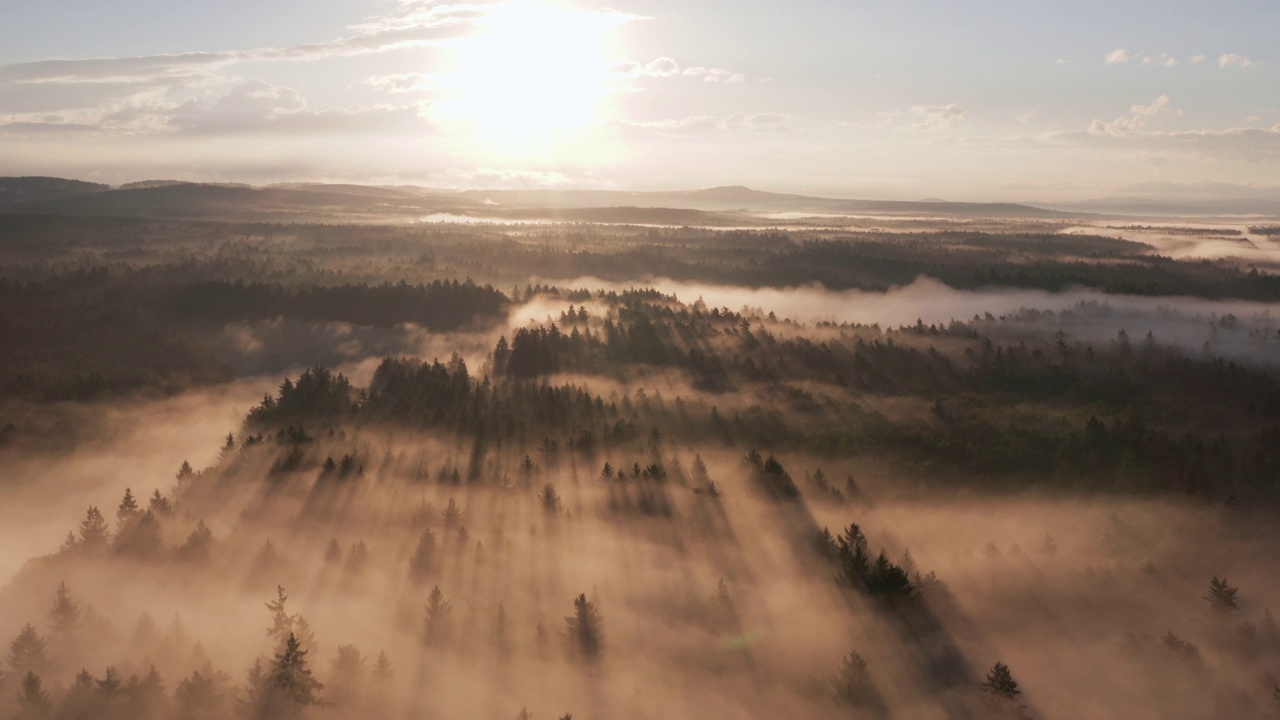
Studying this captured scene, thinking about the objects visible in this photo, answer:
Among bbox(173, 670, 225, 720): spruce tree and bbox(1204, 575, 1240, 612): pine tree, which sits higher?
bbox(1204, 575, 1240, 612): pine tree

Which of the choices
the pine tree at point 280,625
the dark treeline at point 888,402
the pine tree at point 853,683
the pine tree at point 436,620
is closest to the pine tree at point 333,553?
the pine tree at point 280,625

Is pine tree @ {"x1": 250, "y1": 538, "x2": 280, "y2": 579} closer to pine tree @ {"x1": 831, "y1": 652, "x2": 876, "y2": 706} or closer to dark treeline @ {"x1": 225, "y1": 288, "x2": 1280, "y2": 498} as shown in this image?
pine tree @ {"x1": 831, "y1": 652, "x2": 876, "y2": 706}

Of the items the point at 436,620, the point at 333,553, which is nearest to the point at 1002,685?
the point at 436,620

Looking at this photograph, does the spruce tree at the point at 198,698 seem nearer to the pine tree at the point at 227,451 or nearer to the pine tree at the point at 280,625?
the pine tree at the point at 280,625

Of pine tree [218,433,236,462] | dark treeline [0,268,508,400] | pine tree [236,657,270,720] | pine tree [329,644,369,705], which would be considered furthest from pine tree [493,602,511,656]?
dark treeline [0,268,508,400]

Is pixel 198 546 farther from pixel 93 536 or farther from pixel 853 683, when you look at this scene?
pixel 853 683

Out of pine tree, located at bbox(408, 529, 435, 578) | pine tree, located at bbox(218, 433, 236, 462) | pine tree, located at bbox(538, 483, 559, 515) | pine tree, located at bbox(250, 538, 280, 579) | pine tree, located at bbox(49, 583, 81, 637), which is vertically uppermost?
pine tree, located at bbox(49, 583, 81, 637)
